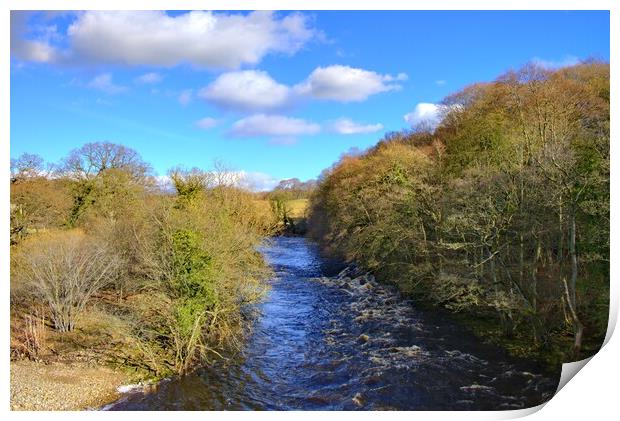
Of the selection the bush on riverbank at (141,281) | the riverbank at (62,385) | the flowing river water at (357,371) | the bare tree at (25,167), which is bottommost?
the flowing river water at (357,371)

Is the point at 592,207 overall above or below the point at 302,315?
above

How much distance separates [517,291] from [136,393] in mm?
10279

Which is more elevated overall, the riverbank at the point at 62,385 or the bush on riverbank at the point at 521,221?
the bush on riverbank at the point at 521,221

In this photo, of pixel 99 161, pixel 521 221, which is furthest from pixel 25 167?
pixel 521 221

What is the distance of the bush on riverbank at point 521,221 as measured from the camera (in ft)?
35.1

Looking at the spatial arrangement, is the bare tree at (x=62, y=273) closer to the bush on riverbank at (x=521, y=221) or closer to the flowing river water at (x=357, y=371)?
the flowing river water at (x=357, y=371)

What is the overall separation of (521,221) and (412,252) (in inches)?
299

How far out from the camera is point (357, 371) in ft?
39.3

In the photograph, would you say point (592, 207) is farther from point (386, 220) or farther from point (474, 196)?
point (386, 220)

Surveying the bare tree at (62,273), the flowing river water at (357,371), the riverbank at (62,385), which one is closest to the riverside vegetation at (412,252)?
the bare tree at (62,273)

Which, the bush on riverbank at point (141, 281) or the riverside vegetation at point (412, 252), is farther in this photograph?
the bush on riverbank at point (141, 281)

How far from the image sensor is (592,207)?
32.5 ft

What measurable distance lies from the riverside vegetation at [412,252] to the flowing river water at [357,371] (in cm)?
93
